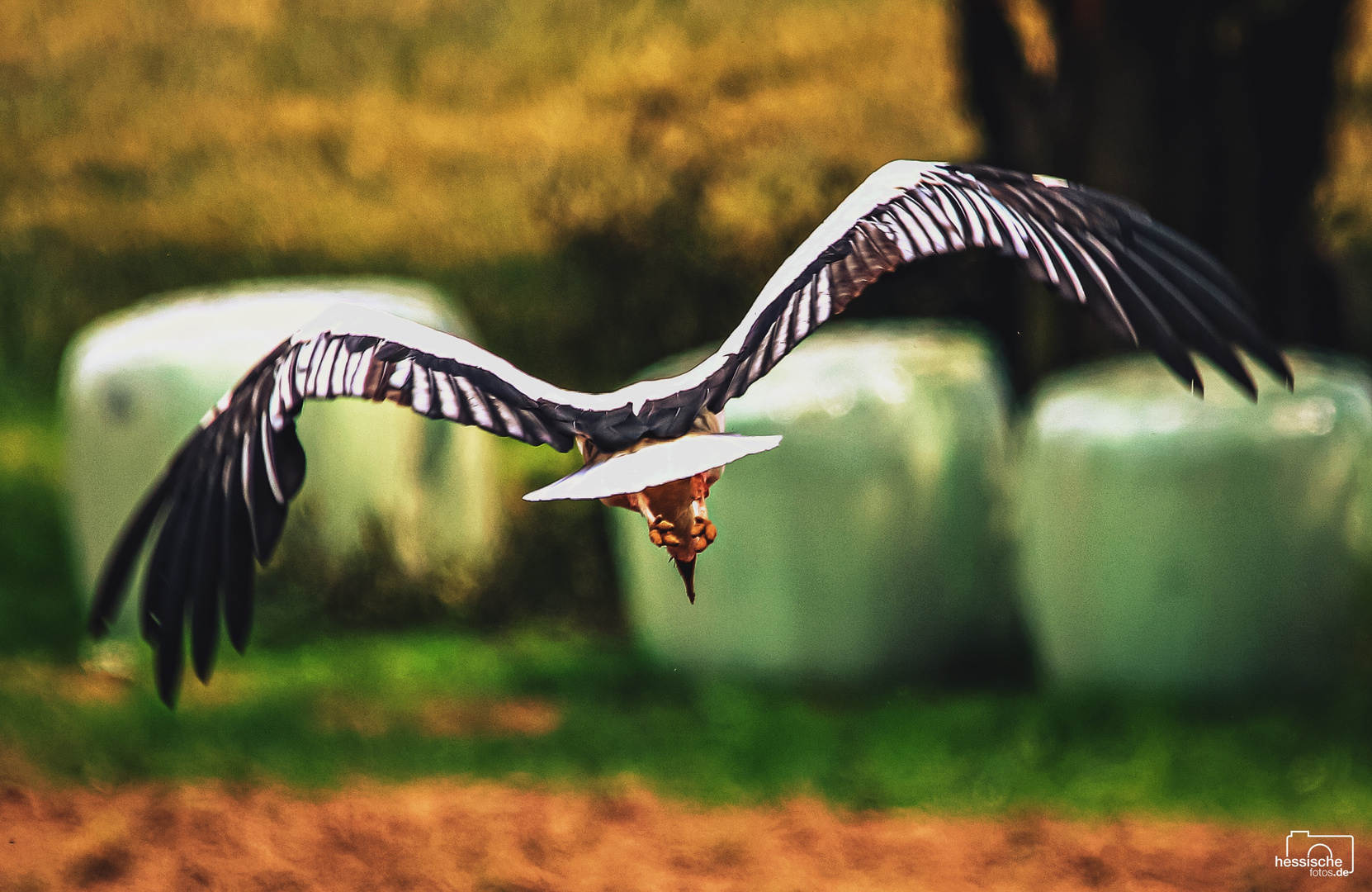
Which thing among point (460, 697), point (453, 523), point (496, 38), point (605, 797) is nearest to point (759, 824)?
point (605, 797)

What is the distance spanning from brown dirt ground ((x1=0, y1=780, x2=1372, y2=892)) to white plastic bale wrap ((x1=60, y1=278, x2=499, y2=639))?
1931mm

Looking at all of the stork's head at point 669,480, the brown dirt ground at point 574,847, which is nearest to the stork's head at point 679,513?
the stork's head at point 669,480

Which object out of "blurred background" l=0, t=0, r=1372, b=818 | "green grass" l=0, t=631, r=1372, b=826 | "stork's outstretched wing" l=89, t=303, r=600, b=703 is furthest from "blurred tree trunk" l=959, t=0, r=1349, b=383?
"stork's outstretched wing" l=89, t=303, r=600, b=703

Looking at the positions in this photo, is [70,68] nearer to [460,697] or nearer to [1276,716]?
[460,697]

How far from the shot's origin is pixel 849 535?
5.07 metres

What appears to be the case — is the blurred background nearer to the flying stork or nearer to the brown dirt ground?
the brown dirt ground

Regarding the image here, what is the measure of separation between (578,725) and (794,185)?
5.20m

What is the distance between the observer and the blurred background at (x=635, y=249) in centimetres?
456

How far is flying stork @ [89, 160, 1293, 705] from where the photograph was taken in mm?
2191

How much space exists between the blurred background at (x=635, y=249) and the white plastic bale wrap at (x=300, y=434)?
0.40ft

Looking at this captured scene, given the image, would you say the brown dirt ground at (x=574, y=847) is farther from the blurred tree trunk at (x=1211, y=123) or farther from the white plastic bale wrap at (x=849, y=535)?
the blurred tree trunk at (x=1211, y=123)

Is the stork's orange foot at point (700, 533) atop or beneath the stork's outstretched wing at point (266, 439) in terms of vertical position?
beneath

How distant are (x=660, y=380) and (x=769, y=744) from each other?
2.47 metres

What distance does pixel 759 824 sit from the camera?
3969mm
